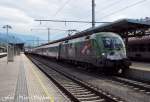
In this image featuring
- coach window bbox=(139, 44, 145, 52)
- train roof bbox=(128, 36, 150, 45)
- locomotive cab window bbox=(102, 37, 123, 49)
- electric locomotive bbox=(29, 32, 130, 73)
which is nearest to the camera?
electric locomotive bbox=(29, 32, 130, 73)

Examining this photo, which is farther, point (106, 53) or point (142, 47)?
point (142, 47)

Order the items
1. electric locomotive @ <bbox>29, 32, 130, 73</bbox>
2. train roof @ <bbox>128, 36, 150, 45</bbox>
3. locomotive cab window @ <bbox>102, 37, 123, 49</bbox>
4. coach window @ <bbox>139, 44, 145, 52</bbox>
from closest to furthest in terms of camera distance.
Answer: electric locomotive @ <bbox>29, 32, 130, 73</bbox> < locomotive cab window @ <bbox>102, 37, 123, 49</bbox> < train roof @ <bbox>128, 36, 150, 45</bbox> < coach window @ <bbox>139, 44, 145, 52</bbox>

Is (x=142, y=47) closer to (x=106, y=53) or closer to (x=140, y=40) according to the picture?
(x=140, y=40)

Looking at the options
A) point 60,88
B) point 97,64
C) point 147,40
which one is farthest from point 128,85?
point 147,40

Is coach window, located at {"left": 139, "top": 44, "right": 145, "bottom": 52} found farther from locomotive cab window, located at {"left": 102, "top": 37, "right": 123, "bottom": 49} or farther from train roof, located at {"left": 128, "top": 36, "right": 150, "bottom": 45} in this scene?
A: locomotive cab window, located at {"left": 102, "top": 37, "right": 123, "bottom": 49}

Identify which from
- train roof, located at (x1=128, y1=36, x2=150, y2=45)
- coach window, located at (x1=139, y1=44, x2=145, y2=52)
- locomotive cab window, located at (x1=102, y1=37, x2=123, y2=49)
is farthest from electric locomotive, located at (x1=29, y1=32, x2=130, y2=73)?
coach window, located at (x1=139, y1=44, x2=145, y2=52)

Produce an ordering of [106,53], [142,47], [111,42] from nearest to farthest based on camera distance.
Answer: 1. [106,53]
2. [111,42]
3. [142,47]

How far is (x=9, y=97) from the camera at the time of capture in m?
12.5

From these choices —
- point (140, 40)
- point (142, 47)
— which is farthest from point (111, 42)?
point (140, 40)

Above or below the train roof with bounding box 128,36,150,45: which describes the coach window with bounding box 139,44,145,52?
below

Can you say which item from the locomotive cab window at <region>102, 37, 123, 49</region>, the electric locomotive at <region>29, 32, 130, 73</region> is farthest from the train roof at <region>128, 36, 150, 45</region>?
the locomotive cab window at <region>102, 37, 123, 49</region>

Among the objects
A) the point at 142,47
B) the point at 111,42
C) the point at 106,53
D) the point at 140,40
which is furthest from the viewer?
the point at 140,40

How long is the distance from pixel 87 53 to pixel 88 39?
1025 millimetres

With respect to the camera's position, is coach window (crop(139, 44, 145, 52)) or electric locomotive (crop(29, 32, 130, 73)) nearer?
electric locomotive (crop(29, 32, 130, 73))
